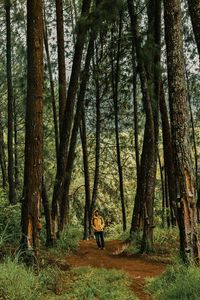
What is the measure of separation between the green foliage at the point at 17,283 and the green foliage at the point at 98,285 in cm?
58

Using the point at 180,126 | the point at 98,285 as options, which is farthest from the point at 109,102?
the point at 98,285

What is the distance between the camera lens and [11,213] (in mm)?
13367

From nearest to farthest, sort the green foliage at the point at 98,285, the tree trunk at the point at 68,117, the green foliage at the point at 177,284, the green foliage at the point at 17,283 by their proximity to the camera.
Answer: the green foliage at the point at 17,283, the green foliage at the point at 177,284, the green foliage at the point at 98,285, the tree trunk at the point at 68,117

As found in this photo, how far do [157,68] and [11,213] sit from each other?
539cm

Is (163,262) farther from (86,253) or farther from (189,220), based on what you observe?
(189,220)

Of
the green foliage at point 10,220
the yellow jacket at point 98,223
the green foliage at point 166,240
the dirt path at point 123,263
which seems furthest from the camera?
the yellow jacket at point 98,223

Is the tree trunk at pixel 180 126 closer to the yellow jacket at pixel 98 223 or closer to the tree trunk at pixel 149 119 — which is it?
the tree trunk at pixel 149 119

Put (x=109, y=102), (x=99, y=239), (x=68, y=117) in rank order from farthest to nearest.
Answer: (x=109, y=102) → (x=99, y=239) → (x=68, y=117)

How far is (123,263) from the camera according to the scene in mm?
11734

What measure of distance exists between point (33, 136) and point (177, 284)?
352 cm

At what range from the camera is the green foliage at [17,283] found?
6.65 meters

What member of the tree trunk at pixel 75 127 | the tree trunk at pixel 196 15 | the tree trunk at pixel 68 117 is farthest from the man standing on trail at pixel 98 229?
the tree trunk at pixel 196 15

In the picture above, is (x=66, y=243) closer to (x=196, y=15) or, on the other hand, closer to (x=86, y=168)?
(x=86, y=168)

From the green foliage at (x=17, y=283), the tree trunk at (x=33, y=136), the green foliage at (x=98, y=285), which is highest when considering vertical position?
the tree trunk at (x=33, y=136)
